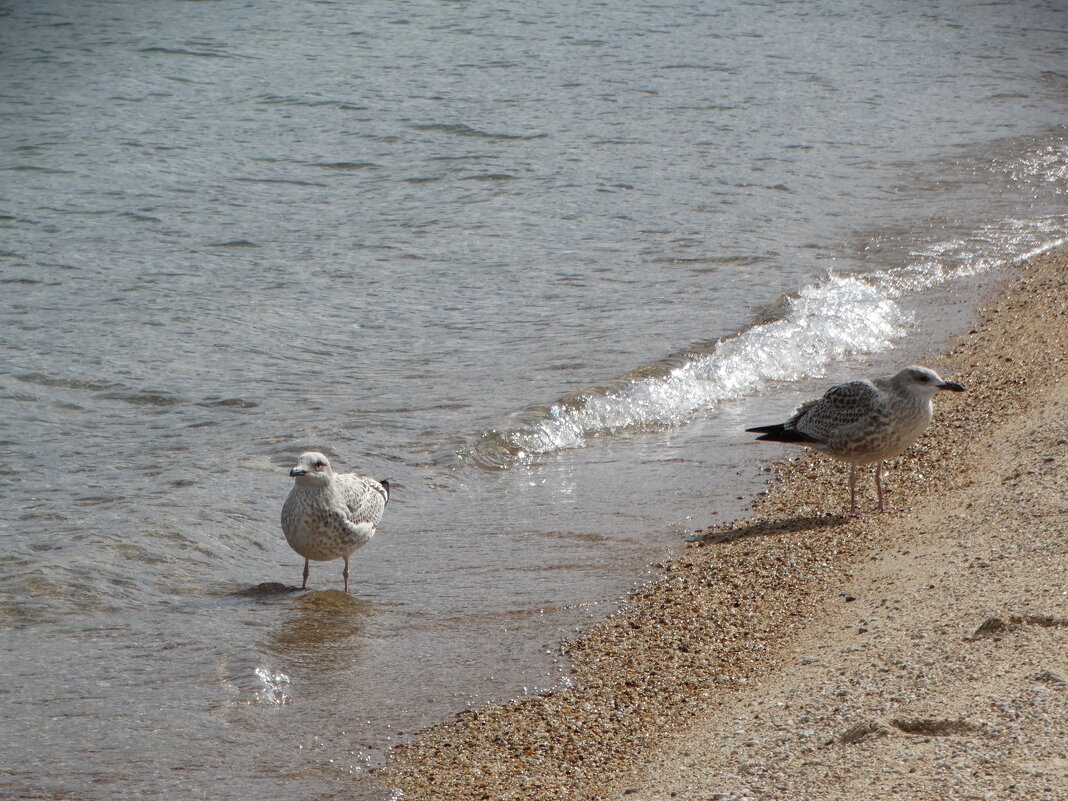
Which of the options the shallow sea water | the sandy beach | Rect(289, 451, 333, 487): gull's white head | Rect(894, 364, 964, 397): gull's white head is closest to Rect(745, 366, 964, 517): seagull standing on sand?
Rect(894, 364, 964, 397): gull's white head

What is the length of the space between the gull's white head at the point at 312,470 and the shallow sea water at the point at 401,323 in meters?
0.63

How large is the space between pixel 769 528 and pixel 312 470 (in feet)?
8.82

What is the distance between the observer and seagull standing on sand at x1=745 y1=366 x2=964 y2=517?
24.9 feet

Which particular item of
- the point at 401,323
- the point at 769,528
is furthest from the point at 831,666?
the point at 401,323

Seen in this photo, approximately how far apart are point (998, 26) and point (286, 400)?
976 inches

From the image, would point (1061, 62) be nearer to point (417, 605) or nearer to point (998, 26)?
point (998, 26)

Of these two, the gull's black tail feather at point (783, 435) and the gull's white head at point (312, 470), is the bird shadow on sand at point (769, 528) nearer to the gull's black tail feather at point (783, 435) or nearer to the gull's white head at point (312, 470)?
the gull's black tail feather at point (783, 435)

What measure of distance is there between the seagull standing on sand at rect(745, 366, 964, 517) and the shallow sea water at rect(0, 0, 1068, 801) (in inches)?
28.1

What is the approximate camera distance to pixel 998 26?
1152 inches

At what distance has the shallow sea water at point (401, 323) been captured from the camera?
241 inches

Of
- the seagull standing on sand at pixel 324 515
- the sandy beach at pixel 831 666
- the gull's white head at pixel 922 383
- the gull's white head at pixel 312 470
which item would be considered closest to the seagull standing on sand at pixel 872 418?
the gull's white head at pixel 922 383

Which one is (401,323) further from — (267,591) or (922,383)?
(922,383)

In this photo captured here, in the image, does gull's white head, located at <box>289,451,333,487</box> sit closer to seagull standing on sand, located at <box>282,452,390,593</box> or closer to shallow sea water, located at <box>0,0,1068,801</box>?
seagull standing on sand, located at <box>282,452,390,593</box>

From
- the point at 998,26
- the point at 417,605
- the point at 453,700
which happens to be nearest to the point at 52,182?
the point at 417,605
